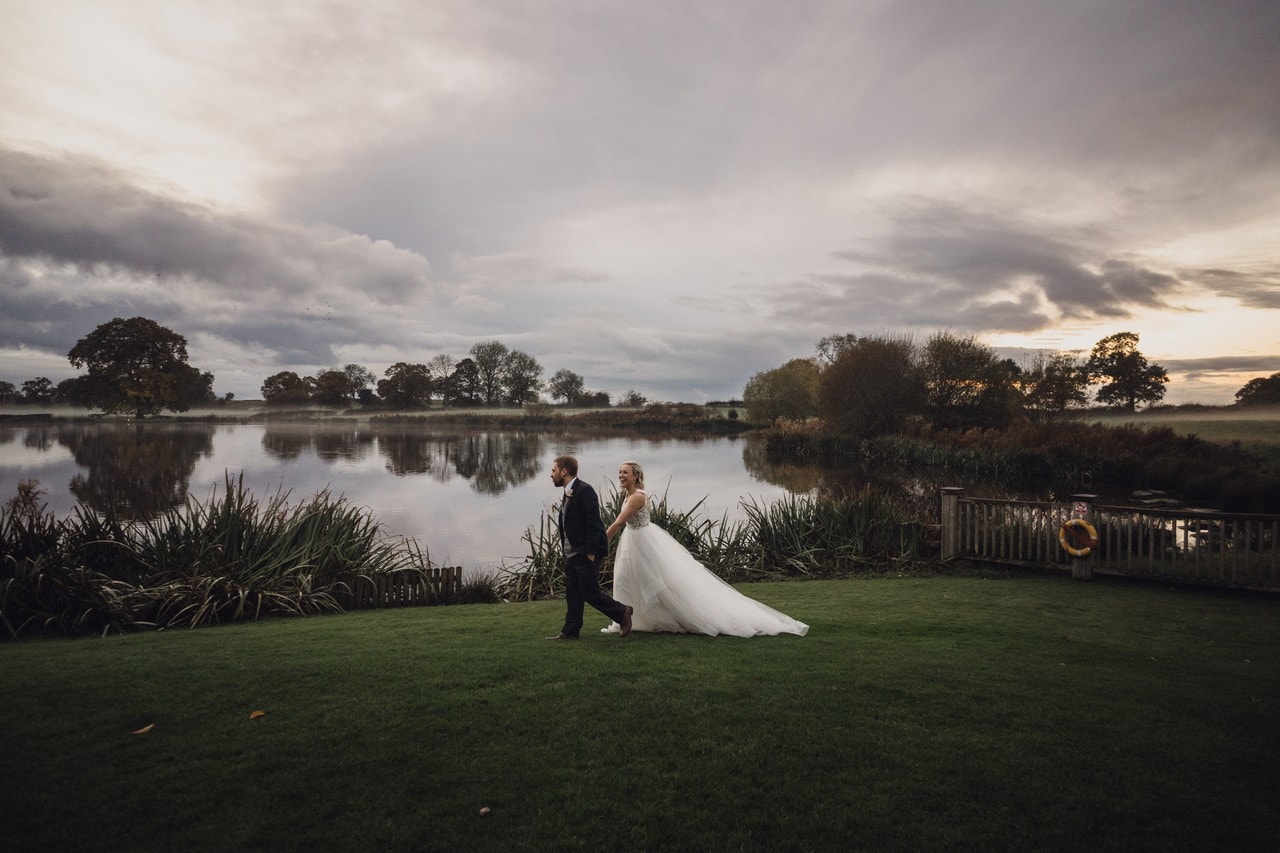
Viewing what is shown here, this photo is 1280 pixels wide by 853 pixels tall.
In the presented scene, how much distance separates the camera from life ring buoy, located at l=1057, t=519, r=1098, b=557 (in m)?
10.8

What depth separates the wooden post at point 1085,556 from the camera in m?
10.9

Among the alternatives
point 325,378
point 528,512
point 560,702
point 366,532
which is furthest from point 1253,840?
point 325,378

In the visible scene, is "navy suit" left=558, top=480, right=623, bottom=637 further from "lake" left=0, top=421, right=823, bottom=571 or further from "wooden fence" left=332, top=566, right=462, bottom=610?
"lake" left=0, top=421, right=823, bottom=571

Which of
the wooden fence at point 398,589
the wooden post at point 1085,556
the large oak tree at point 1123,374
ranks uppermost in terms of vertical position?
the large oak tree at point 1123,374

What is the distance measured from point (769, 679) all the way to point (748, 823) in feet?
6.92

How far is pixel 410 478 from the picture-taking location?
29.6m

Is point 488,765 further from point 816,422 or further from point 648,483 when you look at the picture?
point 816,422

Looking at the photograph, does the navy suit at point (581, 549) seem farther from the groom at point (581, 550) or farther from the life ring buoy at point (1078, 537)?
the life ring buoy at point (1078, 537)

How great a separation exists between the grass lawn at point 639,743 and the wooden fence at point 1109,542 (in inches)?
152

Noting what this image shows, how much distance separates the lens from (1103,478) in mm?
28500

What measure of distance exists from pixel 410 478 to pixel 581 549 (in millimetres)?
24907

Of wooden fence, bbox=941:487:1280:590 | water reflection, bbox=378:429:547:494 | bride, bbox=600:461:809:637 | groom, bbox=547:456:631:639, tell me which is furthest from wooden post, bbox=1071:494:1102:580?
water reflection, bbox=378:429:547:494

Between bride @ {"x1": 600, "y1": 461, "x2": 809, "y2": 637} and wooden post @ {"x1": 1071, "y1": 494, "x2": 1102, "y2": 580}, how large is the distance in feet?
21.9

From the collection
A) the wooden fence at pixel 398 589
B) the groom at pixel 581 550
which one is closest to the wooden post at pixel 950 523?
the groom at pixel 581 550
